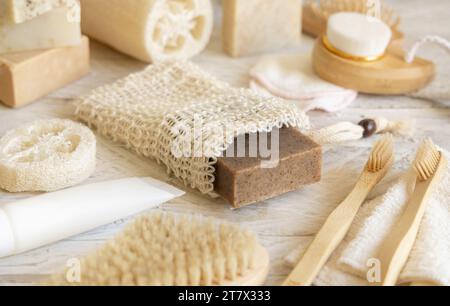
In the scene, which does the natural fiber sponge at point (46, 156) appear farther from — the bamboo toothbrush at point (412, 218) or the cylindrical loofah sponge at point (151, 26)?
the bamboo toothbrush at point (412, 218)

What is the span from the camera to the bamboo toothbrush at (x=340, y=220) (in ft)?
2.19

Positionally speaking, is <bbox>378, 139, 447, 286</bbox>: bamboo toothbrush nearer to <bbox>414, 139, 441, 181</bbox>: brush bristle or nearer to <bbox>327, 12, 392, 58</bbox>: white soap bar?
<bbox>414, 139, 441, 181</bbox>: brush bristle

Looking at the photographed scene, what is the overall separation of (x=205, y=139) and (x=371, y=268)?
218mm

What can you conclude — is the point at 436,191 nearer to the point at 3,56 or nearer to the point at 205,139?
the point at 205,139

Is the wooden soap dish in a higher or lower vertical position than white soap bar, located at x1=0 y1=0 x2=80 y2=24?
lower

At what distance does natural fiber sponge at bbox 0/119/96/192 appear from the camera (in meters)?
0.79

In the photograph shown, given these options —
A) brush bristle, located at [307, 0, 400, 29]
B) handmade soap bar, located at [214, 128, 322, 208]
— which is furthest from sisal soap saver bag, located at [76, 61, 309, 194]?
brush bristle, located at [307, 0, 400, 29]

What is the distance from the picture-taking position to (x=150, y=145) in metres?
0.85

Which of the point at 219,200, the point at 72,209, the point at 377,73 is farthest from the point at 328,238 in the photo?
the point at 377,73

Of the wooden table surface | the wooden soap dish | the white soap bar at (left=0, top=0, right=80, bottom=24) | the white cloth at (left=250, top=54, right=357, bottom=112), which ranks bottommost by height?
the wooden table surface

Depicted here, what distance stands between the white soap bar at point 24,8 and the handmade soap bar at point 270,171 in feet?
1.03

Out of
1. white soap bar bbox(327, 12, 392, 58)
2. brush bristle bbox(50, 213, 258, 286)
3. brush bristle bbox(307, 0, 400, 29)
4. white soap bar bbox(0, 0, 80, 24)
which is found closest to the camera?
brush bristle bbox(50, 213, 258, 286)

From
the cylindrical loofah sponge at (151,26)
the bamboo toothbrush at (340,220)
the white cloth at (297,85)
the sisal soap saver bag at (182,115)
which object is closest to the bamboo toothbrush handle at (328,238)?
the bamboo toothbrush at (340,220)

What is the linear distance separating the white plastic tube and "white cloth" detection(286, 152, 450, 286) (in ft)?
0.57
